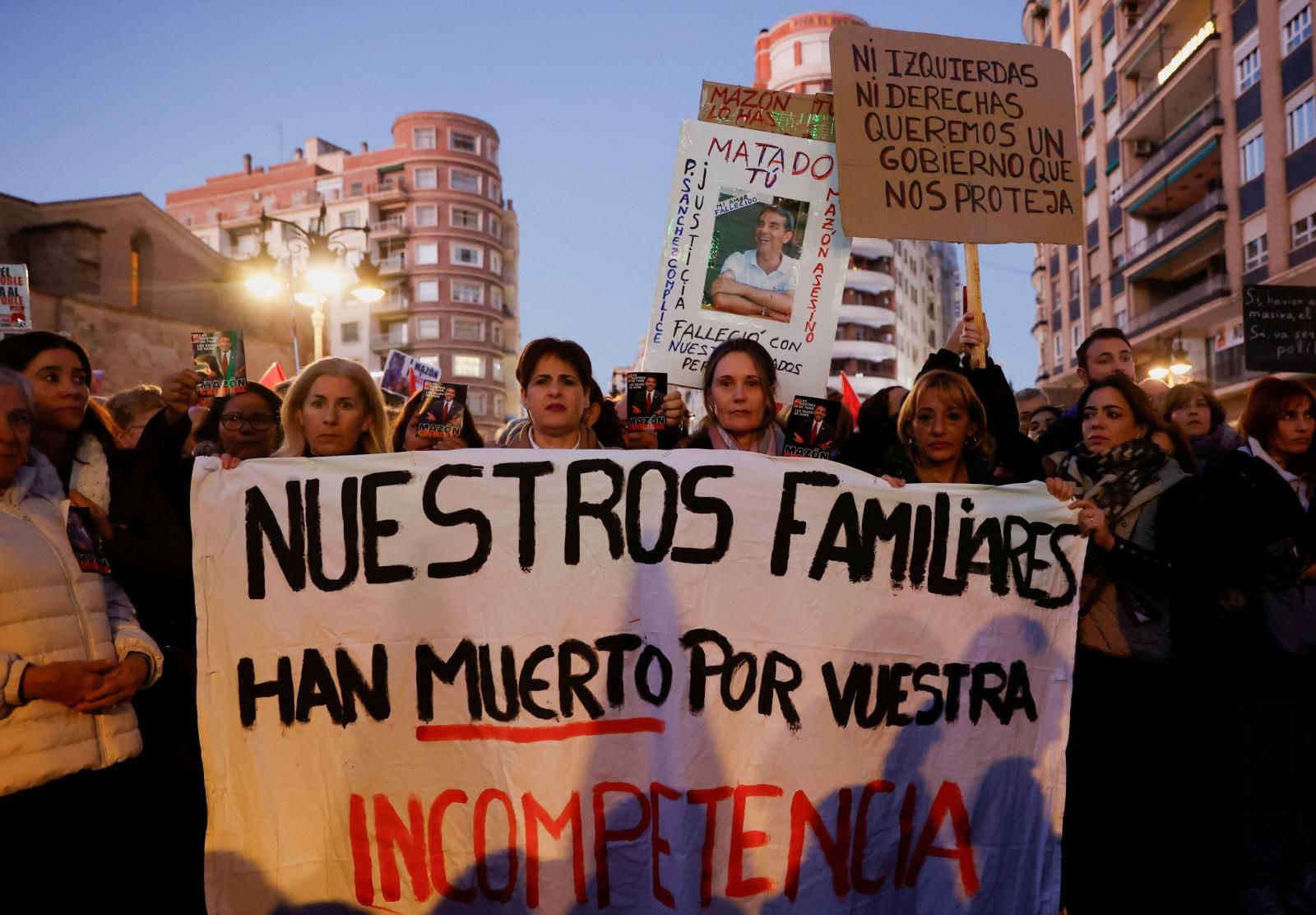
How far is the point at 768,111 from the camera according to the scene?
477 cm

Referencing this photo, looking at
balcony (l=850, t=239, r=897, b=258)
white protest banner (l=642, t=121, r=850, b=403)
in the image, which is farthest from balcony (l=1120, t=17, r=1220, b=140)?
white protest banner (l=642, t=121, r=850, b=403)

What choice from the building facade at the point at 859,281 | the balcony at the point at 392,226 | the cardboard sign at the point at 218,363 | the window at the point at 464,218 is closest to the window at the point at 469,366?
the window at the point at 464,218

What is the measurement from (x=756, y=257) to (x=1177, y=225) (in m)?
32.7

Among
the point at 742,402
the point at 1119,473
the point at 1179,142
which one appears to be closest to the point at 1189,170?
the point at 1179,142

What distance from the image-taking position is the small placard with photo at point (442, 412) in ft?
13.4

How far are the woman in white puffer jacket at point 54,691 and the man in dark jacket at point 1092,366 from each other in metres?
4.28

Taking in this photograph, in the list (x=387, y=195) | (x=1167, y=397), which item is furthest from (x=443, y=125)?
(x=1167, y=397)

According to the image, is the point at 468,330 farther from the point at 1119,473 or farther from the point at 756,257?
the point at 1119,473

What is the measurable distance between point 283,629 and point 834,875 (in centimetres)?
192

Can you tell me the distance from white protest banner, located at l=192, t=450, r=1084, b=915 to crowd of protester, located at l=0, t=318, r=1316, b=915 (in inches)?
10.1

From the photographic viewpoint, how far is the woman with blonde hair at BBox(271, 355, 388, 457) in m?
3.55

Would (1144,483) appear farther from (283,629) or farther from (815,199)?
(283,629)

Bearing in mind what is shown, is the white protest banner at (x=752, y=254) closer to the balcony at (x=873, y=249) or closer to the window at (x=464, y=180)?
the balcony at (x=873, y=249)

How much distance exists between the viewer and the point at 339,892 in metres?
3.02
